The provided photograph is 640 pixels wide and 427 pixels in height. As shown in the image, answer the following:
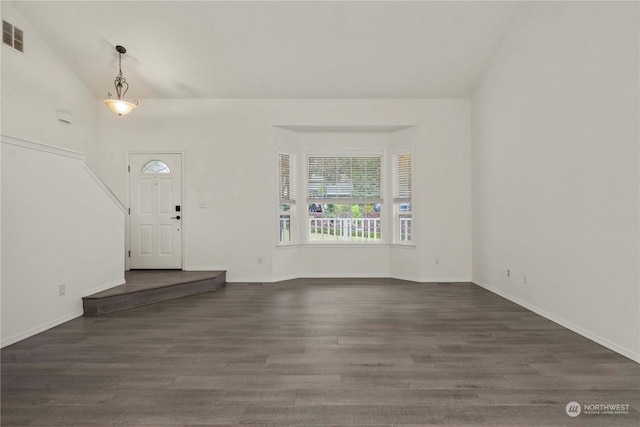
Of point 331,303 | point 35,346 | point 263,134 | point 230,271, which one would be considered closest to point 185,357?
point 35,346

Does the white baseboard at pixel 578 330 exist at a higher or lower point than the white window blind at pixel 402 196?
lower

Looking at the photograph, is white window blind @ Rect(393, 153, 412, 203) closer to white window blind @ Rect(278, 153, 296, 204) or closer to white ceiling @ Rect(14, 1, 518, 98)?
white ceiling @ Rect(14, 1, 518, 98)

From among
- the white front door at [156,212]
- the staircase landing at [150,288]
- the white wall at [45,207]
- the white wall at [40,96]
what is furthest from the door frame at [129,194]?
the white wall at [45,207]

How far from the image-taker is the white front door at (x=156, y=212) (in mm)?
5879

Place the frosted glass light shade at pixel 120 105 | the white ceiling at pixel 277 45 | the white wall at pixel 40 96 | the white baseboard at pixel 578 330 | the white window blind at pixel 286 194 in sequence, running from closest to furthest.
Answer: the white baseboard at pixel 578 330
the white ceiling at pixel 277 45
the white wall at pixel 40 96
the frosted glass light shade at pixel 120 105
the white window blind at pixel 286 194

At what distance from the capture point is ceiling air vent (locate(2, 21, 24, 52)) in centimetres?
434

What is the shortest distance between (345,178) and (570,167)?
11.6 feet

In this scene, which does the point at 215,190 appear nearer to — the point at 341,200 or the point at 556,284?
Result: the point at 341,200

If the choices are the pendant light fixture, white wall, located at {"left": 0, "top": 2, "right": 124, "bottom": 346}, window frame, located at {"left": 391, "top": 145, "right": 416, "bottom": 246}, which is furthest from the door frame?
window frame, located at {"left": 391, "top": 145, "right": 416, "bottom": 246}

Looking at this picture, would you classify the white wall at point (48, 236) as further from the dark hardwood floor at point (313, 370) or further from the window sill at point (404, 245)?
the window sill at point (404, 245)

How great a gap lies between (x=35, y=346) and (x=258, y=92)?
4362 millimetres

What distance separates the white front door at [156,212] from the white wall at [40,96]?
892mm

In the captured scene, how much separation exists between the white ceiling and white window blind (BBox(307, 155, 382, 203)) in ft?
3.75

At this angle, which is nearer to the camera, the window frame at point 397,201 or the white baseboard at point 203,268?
the white baseboard at point 203,268
